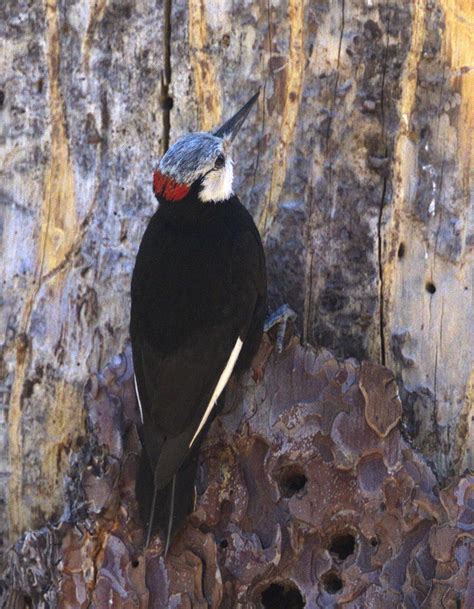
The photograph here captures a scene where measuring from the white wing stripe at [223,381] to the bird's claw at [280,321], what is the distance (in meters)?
0.10

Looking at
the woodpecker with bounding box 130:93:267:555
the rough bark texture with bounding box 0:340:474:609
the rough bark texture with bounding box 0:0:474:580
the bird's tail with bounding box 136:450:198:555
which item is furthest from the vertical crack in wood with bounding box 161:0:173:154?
the bird's tail with bounding box 136:450:198:555

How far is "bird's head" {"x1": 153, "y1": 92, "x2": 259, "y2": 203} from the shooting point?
10.3 ft

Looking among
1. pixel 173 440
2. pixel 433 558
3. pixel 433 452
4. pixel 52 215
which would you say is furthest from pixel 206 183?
pixel 433 558

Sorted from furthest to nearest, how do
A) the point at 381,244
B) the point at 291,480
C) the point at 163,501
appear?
the point at 381,244 → the point at 291,480 → the point at 163,501

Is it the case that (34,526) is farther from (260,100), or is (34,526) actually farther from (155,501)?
(260,100)

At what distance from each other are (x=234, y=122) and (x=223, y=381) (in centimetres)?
74

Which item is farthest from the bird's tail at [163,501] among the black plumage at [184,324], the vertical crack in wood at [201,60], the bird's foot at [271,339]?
the vertical crack in wood at [201,60]

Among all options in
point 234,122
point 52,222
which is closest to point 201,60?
point 234,122

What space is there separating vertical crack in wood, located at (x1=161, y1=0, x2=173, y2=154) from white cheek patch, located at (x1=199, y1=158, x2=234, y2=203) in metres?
0.16

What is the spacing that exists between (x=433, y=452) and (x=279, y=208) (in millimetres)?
817

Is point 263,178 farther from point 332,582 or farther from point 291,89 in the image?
point 332,582

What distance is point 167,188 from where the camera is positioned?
3.14m

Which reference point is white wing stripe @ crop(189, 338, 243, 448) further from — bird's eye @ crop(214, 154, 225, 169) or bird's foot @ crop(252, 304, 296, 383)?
bird's eye @ crop(214, 154, 225, 169)

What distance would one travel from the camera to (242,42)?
321cm
